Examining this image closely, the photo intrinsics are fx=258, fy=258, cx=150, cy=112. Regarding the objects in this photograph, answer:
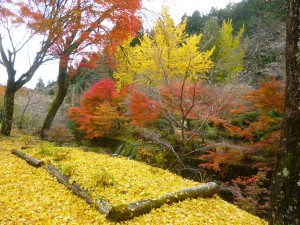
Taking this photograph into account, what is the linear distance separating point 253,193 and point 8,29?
10309 millimetres

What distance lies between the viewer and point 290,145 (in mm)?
2682

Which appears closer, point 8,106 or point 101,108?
point 8,106

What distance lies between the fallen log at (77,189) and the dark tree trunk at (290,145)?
2691 mm

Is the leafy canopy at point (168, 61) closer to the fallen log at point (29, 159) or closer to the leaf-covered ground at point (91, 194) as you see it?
the fallen log at point (29, 159)

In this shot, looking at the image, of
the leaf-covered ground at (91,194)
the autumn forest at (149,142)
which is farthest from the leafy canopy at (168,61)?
the leaf-covered ground at (91,194)

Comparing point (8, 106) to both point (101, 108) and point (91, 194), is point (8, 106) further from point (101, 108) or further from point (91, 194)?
point (91, 194)

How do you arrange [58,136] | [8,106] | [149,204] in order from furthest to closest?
[58,136], [8,106], [149,204]

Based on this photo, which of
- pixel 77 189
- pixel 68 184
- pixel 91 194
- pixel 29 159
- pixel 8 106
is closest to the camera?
pixel 91 194

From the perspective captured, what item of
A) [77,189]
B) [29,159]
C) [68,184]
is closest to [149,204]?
[77,189]

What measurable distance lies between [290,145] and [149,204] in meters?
2.58

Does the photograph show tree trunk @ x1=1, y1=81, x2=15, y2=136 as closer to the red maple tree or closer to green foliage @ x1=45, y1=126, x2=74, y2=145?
green foliage @ x1=45, y1=126, x2=74, y2=145

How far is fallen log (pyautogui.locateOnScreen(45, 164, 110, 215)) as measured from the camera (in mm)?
4396

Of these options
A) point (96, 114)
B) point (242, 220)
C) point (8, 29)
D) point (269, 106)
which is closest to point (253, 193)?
point (269, 106)

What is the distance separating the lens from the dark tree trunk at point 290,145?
2.63m
